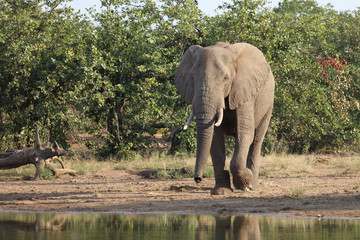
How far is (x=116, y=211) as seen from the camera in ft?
33.1

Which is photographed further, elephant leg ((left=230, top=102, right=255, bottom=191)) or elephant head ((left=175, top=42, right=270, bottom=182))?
elephant leg ((left=230, top=102, right=255, bottom=191))

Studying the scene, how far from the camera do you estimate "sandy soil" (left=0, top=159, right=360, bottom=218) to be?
391 inches

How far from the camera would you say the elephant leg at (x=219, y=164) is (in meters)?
11.3

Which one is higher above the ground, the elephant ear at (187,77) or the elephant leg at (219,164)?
the elephant ear at (187,77)

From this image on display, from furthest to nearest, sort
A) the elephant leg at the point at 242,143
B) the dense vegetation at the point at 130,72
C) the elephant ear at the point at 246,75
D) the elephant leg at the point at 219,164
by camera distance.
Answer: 1. the dense vegetation at the point at 130,72
2. the elephant leg at the point at 219,164
3. the elephant ear at the point at 246,75
4. the elephant leg at the point at 242,143

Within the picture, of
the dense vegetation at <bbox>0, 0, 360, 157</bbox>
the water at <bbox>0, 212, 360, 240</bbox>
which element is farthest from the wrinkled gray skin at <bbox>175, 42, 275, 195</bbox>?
the dense vegetation at <bbox>0, 0, 360, 157</bbox>

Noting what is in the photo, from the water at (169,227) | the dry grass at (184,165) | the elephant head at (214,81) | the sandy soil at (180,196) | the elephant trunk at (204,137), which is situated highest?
the elephant head at (214,81)

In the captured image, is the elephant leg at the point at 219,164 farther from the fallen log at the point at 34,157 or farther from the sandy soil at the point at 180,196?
the fallen log at the point at 34,157

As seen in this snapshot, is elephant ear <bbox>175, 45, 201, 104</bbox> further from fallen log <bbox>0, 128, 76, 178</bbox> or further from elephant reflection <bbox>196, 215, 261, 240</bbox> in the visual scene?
fallen log <bbox>0, 128, 76, 178</bbox>

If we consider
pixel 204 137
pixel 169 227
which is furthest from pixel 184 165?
pixel 169 227

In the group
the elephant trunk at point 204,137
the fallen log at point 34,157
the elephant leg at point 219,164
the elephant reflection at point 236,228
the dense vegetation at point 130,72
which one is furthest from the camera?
the dense vegetation at point 130,72

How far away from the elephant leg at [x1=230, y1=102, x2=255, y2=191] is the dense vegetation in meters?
7.53

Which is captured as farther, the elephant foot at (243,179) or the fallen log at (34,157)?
the fallen log at (34,157)

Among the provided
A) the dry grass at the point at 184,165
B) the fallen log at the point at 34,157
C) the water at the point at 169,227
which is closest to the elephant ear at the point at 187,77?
the water at the point at 169,227
